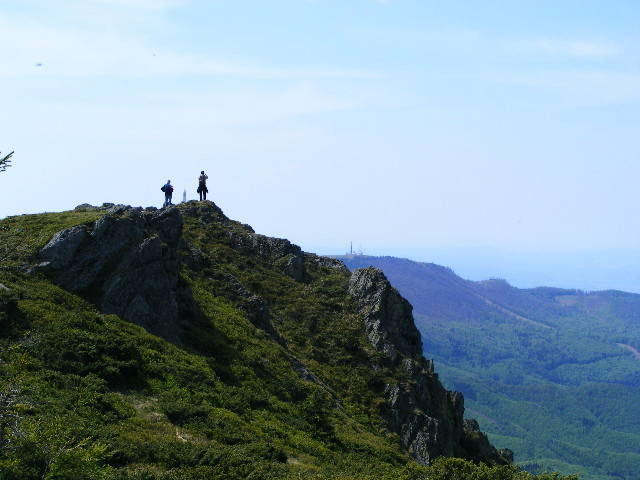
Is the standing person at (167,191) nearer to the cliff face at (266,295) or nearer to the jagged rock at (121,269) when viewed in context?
the cliff face at (266,295)

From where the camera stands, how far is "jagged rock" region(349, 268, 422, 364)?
4550 cm

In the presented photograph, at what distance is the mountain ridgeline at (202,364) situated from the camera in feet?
69.2

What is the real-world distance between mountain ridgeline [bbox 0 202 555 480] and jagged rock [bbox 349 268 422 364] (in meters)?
0.13

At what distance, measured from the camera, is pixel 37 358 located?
25.3m

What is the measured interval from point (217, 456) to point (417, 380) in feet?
80.6

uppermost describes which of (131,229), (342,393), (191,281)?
(131,229)

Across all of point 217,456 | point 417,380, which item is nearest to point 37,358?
point 217,456

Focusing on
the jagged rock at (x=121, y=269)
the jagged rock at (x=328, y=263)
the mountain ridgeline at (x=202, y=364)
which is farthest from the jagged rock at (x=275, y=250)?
the jagged rock at (x=121, y=269)

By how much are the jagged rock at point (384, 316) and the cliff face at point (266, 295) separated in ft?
0.30

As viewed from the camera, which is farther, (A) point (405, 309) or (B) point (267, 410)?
(A) point (405, 309)

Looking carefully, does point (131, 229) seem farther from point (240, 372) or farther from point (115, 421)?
point (115, 421)

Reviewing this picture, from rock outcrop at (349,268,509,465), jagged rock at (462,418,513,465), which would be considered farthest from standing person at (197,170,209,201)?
jagged rock at (462,418,513,465)

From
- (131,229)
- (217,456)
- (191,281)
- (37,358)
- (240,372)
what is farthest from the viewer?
(191,281)

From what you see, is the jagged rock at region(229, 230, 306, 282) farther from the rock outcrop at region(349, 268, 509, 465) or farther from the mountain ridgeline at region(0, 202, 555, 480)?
the rock outcrop at region(349, 268, 509, 465)
